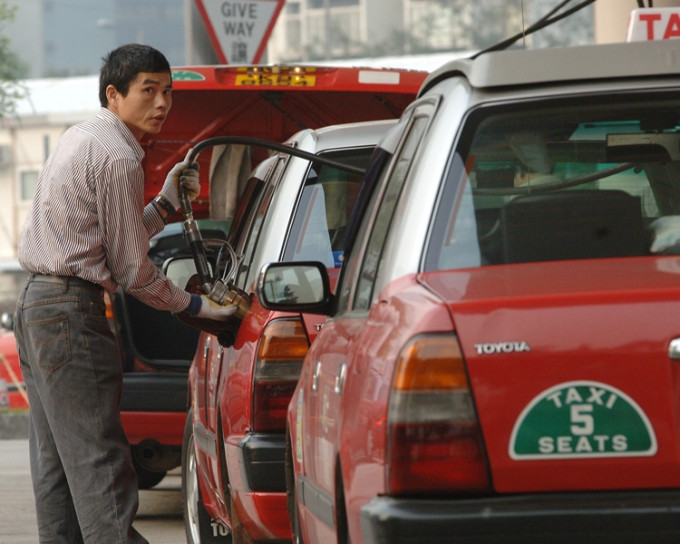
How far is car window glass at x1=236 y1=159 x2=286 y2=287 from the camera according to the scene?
562cm

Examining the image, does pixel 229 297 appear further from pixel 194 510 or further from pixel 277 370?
pixel 194 510

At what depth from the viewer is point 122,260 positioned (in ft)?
16.6

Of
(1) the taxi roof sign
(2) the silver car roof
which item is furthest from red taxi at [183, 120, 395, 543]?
(1) the taxi roof sign

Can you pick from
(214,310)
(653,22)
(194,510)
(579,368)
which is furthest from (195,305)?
(653,22)

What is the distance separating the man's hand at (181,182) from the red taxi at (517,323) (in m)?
1.72

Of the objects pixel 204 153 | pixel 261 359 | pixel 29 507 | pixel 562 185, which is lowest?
pixel 29 507

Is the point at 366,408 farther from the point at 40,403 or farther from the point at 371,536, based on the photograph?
the point at 40,403

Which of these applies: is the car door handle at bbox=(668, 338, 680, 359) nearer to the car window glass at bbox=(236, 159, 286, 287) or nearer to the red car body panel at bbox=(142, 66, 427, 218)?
the car window glass at bbox=(236, 159, 286, 287)

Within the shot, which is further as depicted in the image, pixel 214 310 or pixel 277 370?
pixel 214 310

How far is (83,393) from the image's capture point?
16.5 ft

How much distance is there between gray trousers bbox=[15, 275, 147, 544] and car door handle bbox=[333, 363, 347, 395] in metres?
1.65

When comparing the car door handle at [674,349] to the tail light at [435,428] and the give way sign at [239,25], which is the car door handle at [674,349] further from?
the give way sign at [239,25]

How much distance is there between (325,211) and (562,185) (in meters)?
1.86

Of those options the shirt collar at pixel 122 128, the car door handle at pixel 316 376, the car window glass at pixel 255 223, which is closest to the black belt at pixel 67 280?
the shirt collar at pixel 122 128
